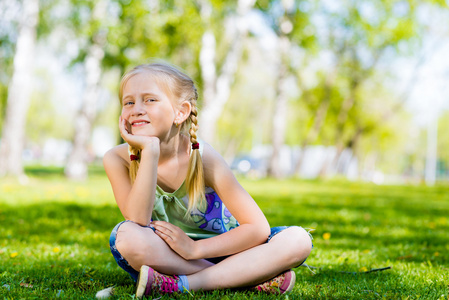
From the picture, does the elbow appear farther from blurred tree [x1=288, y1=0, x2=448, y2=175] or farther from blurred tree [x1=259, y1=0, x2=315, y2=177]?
blurred tree [x1=288, y1=0, x2=448, y2=175]

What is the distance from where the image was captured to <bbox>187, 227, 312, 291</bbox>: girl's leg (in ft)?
9.14

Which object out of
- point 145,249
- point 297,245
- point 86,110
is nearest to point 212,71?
point 86,110

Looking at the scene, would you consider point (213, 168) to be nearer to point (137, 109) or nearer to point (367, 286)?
point (137, 109)

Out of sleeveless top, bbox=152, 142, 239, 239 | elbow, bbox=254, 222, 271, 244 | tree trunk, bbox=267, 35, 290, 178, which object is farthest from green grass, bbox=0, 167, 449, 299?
tree trunk, bbox=267, 35, 290, 178

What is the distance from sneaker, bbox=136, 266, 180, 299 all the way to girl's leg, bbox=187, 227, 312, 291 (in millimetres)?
129

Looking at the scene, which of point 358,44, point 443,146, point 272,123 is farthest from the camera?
point 443,146

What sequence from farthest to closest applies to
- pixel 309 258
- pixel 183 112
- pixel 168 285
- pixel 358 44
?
Result: 1. pixel 358 44
2. pixel 309 258
3. pixel 183 112
4. pixel 168 285

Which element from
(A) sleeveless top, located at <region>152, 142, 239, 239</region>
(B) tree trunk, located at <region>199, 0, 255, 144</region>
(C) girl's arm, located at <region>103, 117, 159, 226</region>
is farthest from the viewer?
(B) tree trunk, located at <region>199, 0, 255, 144</region>

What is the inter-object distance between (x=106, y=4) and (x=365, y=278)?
42.8 ft

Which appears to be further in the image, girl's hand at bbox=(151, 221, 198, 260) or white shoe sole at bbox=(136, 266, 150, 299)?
girl's hand at bbox=(151, 221, 198, 260)

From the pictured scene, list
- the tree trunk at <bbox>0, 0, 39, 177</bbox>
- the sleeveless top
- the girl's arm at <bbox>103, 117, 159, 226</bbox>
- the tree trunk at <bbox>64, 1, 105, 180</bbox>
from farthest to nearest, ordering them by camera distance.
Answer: the tree trunk at <bbox>64, 1, 105, 180</bbox> → the tree trunk at <bbox>0, 0, 39, 177</bbox> → the sleeveless top → the girl's arm at <bbox>103, 117, 159, 226</bbox>

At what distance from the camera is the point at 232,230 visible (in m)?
2.83

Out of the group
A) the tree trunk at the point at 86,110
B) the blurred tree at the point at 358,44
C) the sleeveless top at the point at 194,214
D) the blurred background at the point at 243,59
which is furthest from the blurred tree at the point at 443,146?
the sleeveless top at the point at 194,214

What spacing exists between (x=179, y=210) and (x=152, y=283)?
534 millimetres
